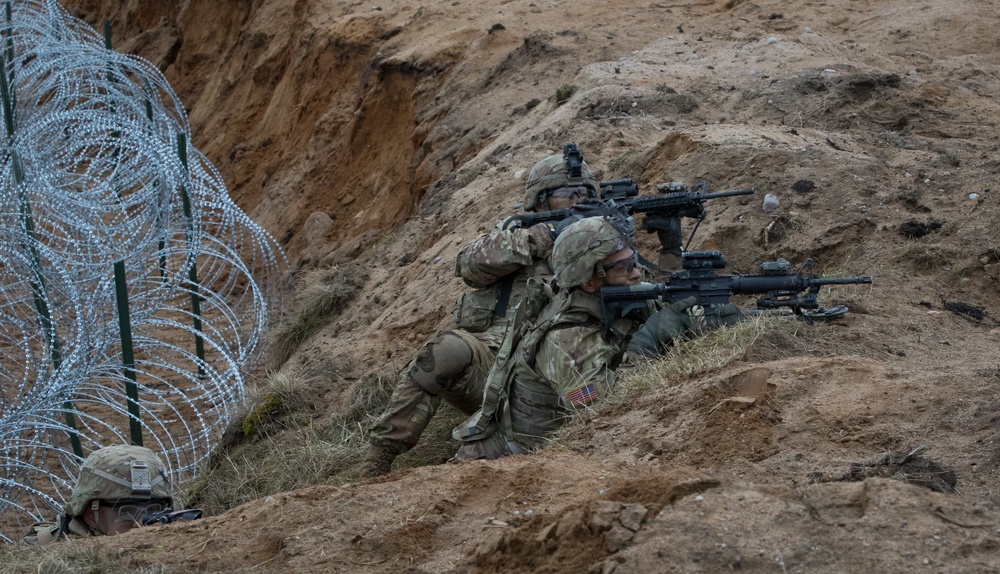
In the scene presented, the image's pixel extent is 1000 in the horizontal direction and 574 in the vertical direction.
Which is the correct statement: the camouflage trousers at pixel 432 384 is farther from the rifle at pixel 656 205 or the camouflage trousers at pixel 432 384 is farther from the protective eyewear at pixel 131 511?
the protective eyewear at pixel 131 511

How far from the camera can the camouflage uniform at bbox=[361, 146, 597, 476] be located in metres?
5.88

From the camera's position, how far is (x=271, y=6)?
1614cm

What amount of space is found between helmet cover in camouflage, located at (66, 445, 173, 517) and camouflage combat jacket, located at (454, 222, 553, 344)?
75.1 inches

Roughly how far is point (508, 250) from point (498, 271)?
14 centimetres

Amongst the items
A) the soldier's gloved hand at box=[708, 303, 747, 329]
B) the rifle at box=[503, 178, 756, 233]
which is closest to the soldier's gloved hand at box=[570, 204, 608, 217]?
the rifle at box=[503, 178, 756, 233]

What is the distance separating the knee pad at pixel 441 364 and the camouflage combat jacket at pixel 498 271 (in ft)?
1.01

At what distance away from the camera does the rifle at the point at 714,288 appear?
525 centimetres

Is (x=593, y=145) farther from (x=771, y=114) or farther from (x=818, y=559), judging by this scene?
(x=818, y=559)

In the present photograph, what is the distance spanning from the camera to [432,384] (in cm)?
587

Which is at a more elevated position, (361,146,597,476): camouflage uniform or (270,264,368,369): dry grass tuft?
(361,146,597,476): camouflage uniform

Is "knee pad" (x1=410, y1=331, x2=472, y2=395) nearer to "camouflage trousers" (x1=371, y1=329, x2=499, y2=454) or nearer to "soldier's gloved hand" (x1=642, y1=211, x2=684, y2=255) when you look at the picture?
"camouflage trousers" (x1=371, y1=329, x2=499, y2=454)

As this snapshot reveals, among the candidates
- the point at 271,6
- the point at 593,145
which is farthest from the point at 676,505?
the point at 271,6

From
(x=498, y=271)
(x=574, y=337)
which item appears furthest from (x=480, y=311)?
(x=574, y=337)

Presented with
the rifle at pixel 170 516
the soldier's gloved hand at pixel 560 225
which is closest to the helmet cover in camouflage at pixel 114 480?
the rifle at pixel 170 516
